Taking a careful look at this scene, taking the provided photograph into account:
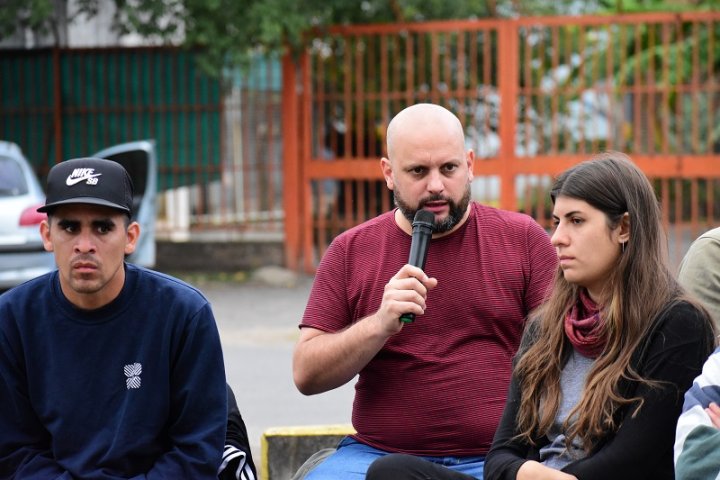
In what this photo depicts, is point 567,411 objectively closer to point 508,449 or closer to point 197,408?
point 508,449

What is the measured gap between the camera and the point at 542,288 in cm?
441

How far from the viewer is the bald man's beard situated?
434cm

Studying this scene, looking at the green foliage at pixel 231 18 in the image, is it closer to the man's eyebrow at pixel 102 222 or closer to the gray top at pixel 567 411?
the man's eyebrow at pixel 102 222

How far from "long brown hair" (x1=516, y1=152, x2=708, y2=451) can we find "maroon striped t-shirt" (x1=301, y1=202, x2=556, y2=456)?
Answer: 0.45m

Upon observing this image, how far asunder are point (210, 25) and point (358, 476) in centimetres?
1026

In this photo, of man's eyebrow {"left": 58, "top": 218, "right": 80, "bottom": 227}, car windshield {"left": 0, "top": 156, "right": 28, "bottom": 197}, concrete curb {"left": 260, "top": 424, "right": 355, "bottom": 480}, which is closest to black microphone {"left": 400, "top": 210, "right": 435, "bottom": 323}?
man's eyebrow {"left": 58, "top": 218, "right": 80, "bottom": 227}

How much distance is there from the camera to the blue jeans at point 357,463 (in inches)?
167

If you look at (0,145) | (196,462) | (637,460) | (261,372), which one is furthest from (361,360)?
(0,145)

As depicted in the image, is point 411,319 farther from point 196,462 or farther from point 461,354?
point 196,462

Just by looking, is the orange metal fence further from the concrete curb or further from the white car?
the concrete curb

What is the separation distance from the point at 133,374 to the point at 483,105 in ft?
35.6

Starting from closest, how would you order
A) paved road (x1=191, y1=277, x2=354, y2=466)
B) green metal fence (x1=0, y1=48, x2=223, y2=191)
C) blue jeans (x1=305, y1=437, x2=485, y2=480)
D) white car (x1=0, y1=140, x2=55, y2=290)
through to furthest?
blue jeans (x1=305, y1=437, x2=485, y2=480) < paved road (x1=191, y1=277, x2=354, y2=466) < white car (x1=0, y1=140, x2=55, y2=290) < green metal fence (x1=0, y1=48, x2=223, y2=191)

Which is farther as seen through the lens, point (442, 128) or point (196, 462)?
point (442, 128)

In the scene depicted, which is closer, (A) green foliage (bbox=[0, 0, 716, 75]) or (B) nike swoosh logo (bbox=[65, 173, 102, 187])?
(B) nike swoosh logo (bbox=[65, 173, 102, 187])
